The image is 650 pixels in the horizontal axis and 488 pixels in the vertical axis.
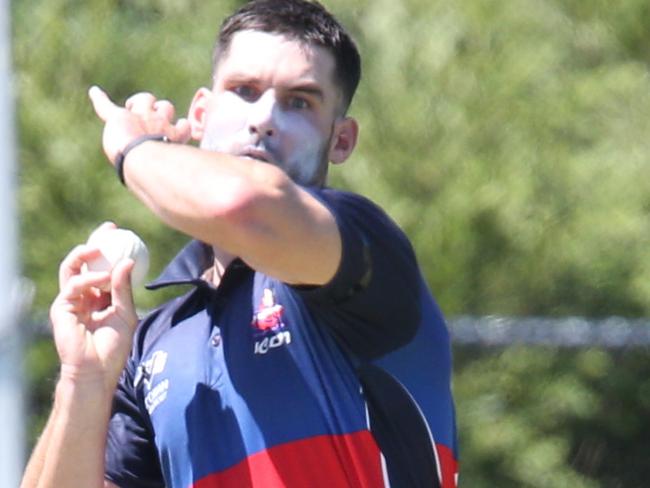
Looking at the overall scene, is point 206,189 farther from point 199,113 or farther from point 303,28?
point 199,113

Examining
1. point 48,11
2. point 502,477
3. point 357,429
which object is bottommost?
point 502,477

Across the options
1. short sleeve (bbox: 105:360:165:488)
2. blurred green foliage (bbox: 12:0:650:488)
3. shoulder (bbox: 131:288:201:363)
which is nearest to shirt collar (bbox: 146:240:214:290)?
shoulder (bbox: 131:288:201:363)

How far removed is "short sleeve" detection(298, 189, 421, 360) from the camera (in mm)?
2385

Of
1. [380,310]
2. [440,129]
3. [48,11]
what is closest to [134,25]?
[48,11]

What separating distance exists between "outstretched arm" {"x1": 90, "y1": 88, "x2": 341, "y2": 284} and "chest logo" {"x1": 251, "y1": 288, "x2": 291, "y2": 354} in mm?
143

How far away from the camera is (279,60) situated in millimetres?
A: 2646

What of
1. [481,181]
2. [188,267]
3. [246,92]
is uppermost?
[246,92]

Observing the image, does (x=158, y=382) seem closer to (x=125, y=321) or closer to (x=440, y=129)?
(x=125, y=321)

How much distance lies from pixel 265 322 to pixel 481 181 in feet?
9.27

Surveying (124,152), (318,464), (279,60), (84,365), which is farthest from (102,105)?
(318,464)

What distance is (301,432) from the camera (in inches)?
96.0

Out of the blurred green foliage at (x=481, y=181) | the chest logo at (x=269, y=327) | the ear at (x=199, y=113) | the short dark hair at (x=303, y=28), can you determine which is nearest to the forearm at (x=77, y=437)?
the chest logo at (x=269, y=327)

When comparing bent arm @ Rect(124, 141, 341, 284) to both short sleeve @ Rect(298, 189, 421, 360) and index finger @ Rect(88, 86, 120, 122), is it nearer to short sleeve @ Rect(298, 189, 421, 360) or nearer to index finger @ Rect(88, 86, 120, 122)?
short sleeve @ Rect(298, 189, 421, 360)

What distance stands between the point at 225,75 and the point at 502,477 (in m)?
2.81
